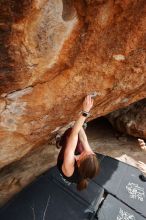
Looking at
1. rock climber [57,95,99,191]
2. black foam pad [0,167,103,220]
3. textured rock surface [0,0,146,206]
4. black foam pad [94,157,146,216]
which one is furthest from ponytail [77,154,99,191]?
black foam pad [94,157,146,216]

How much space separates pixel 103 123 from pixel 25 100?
3.71 m

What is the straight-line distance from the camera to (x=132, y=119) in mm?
5824

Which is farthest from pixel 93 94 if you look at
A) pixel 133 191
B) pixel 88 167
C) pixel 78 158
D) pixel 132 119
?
pixel 132 119

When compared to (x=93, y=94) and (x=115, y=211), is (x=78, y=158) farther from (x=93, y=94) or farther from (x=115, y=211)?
(x=115, y=211)

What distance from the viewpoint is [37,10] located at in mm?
2518

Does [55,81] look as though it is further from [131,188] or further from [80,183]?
[131,188]

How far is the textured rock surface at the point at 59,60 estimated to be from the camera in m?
2.60

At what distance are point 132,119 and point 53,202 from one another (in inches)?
94.9

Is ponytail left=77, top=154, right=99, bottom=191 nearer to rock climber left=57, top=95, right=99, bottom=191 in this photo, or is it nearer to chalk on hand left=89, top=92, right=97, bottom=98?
rock climber left=57, top=95, right=99, bottom=191

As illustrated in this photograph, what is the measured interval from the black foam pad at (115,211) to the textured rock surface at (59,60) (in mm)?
1291

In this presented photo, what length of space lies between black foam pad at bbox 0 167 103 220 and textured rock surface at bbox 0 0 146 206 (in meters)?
0.68

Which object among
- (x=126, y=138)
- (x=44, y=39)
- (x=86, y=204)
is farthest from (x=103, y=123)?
(x=44, y=39)

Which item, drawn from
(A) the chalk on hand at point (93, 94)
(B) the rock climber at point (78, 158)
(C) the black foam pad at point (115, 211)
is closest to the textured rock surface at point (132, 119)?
(C) the black foam pad at point (115, 211)

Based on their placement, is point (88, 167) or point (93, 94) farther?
point (93, 94)
